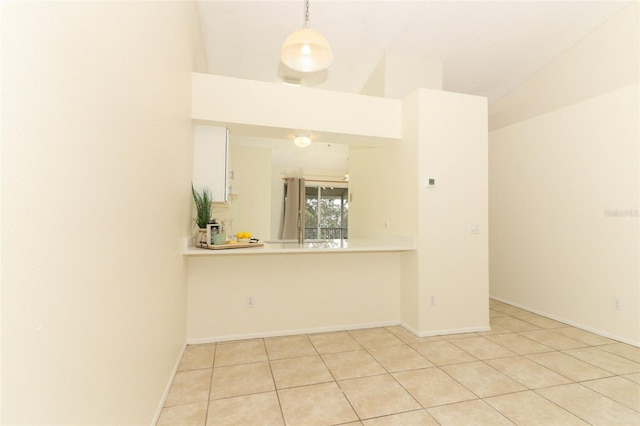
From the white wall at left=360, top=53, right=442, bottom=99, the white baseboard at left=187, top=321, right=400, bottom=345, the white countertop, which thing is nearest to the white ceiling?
the white wall at left=360, top=53, right=442, bottom=99

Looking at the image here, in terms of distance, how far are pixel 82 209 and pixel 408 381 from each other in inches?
92.7

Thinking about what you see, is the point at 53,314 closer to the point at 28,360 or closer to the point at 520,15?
the point at 28,360

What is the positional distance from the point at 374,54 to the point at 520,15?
Answer: 1.61 metres

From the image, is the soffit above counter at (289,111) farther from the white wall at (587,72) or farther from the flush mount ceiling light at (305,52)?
the white wall at (587,72)

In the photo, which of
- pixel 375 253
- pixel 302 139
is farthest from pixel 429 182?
pixel 302 139

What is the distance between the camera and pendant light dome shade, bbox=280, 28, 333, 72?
6.91 feet

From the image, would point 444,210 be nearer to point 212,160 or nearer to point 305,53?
point 305,53

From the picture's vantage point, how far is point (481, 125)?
3.40 meters

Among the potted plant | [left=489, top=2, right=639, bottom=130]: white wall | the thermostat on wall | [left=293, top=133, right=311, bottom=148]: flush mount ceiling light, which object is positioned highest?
[left=489, top=2, right=639, bottom=130]: white wall

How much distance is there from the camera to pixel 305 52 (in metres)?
2.25

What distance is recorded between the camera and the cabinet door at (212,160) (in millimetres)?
2994

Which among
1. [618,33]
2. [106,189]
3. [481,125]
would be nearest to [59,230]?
[106,189]

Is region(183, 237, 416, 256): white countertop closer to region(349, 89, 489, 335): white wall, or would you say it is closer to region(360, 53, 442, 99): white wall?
region(349, 89, 489, 335): white wall

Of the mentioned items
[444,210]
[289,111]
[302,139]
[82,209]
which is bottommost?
[82,209]
